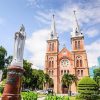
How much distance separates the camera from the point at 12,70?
35.9 ft

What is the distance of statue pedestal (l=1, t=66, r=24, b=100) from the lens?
34.2 feet

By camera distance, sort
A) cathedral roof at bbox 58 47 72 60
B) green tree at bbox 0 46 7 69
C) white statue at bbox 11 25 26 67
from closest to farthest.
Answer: white statue at bbox 11 25 26 67 → green tree at bbox 0 46 7 69 → cathedral roof at bbox 58 47 72 60

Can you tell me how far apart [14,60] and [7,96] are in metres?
2.27

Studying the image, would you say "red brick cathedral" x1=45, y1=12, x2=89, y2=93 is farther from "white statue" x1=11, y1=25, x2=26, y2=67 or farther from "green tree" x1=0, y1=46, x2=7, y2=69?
"white statue" x1=11, y1=25, x2=26, y2=67

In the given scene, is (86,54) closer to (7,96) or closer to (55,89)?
(55,89)

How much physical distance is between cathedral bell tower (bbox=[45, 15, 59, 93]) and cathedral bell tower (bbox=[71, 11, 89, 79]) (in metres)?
5.87

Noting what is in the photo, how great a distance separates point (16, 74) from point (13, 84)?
24.2 inches

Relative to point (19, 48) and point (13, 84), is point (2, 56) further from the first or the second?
point (13, 84)

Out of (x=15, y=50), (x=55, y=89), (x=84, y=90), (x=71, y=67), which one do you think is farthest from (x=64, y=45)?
(x=15, y=50)

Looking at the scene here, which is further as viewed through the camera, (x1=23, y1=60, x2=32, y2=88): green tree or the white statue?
(x1=23, y1=60, x2=32, y2=88): green tree

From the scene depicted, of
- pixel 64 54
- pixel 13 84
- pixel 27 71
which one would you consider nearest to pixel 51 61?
pixel 64 54

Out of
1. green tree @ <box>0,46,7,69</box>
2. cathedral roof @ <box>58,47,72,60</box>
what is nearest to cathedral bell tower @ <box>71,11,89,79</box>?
cathedral roof @ <box>58,47,72,60</box>

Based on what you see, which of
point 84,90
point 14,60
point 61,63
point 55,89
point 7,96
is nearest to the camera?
point 7,96

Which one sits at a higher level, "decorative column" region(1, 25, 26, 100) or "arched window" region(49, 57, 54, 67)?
"arched window" region(49, 57, 54, 67)
